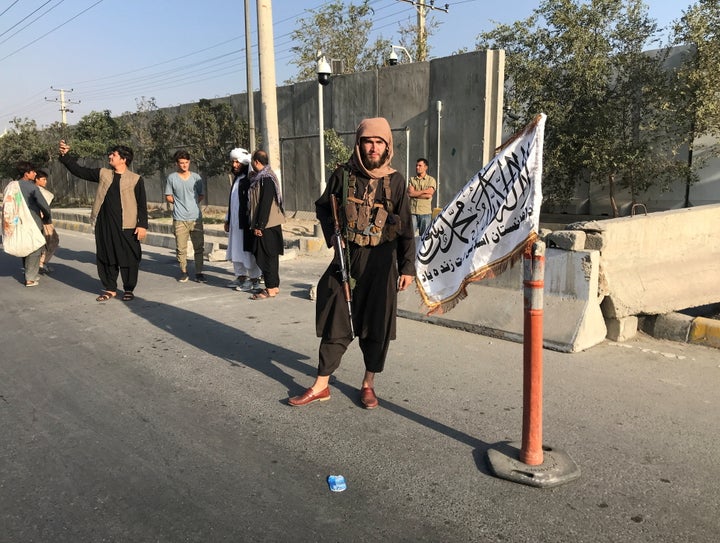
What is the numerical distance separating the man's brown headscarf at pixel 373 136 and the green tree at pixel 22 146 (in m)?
25.1

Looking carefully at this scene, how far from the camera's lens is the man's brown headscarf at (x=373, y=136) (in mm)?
3469

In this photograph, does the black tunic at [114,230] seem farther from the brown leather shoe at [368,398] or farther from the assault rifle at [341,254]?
the brown leather shoe at [368,398]

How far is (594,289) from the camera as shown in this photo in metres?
4.77

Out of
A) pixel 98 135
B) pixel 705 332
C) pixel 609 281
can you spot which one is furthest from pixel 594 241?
pixel 98 135

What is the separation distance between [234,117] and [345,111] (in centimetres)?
455

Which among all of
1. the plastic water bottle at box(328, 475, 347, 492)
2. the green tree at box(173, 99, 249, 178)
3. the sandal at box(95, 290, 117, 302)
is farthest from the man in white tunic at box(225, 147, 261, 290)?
the green tree at box(173, 99, 249, 178)

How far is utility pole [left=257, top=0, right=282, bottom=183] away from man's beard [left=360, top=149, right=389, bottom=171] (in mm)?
7037

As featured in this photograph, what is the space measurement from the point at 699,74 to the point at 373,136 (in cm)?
1032

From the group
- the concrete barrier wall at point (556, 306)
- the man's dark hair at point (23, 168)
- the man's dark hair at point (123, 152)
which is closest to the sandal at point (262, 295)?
the man's dark hair at point (123, 152)

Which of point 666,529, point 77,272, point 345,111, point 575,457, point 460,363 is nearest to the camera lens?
point 666,529

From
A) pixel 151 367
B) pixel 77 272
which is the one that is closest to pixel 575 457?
pixel 151 367

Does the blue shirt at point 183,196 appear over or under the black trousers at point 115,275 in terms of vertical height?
over

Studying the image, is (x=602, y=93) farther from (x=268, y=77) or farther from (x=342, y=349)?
(x=342, y=349)

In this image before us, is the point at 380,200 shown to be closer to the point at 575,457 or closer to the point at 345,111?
the point at 575,457
